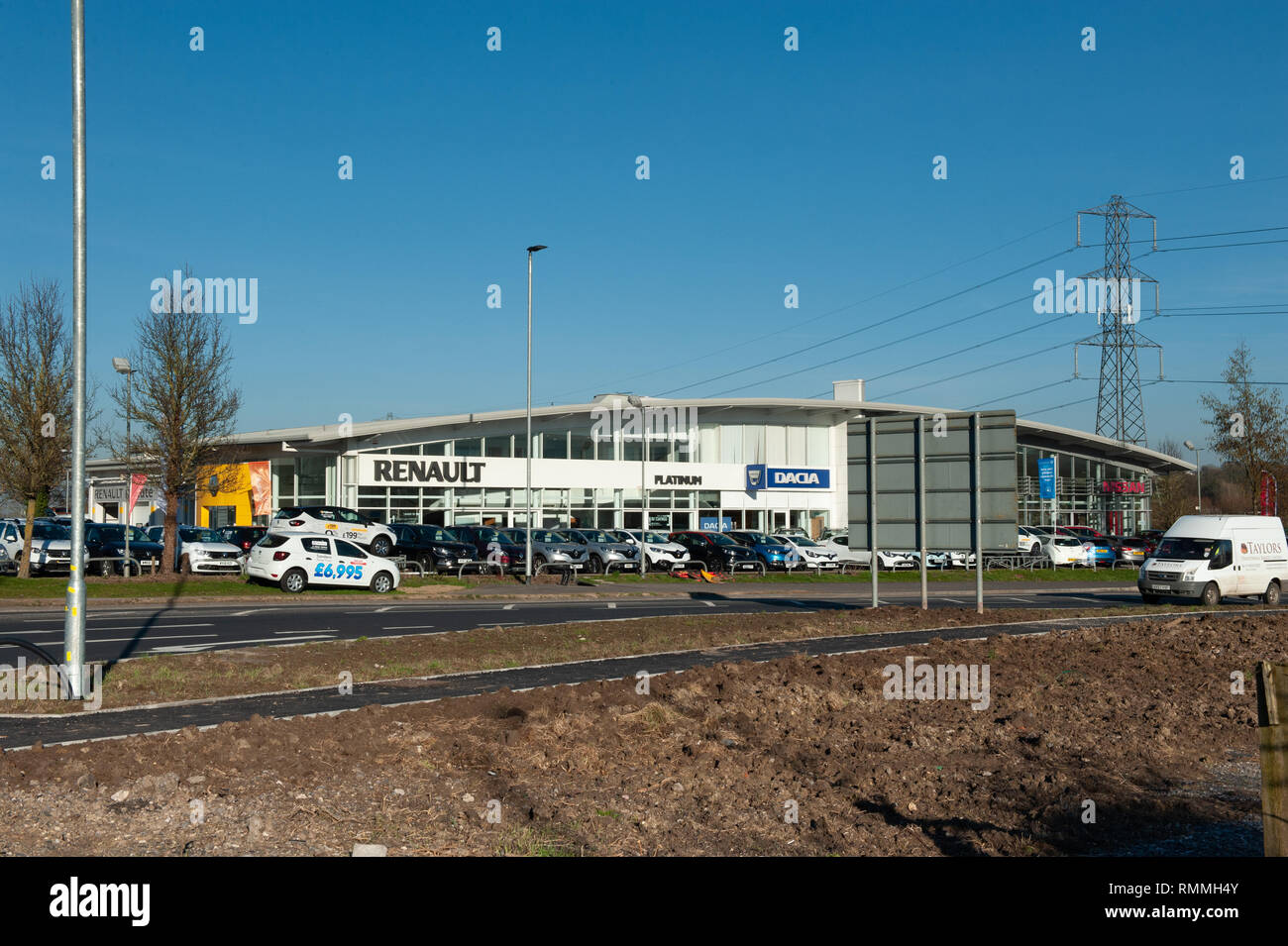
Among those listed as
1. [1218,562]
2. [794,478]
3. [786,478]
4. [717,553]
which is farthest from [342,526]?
[794,478]

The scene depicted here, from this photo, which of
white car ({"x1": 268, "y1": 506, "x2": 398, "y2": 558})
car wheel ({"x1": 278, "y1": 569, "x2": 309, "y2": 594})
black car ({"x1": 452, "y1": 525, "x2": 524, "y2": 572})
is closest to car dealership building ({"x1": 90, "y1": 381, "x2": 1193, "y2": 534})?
black car ({"x1": 452, "y1": 525, "x2": 524, "y2": 572})

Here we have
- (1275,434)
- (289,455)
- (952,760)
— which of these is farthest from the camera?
(289,455)

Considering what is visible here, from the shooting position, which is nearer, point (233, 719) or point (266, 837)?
point (266, 837)

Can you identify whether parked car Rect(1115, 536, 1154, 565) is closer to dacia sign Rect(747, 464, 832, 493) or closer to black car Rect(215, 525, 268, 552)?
dacia sign Rect(747, 464, 832, 493)

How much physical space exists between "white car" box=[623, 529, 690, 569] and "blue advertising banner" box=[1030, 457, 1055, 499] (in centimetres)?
3119

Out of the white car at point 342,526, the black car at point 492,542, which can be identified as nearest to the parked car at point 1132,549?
the black car at point 492,542

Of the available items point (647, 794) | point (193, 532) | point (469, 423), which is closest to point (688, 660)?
point (647, 794)

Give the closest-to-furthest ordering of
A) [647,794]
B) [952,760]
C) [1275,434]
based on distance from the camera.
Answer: [647,794] < [952,760] < [1275,434]

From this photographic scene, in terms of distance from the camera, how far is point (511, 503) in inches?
2170

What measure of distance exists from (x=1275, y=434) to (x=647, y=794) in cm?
4229

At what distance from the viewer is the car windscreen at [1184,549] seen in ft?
91.7

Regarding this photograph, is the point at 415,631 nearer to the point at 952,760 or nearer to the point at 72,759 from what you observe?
the point at 72,759

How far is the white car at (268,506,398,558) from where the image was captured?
33.4 meters

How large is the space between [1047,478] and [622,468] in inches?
1049
